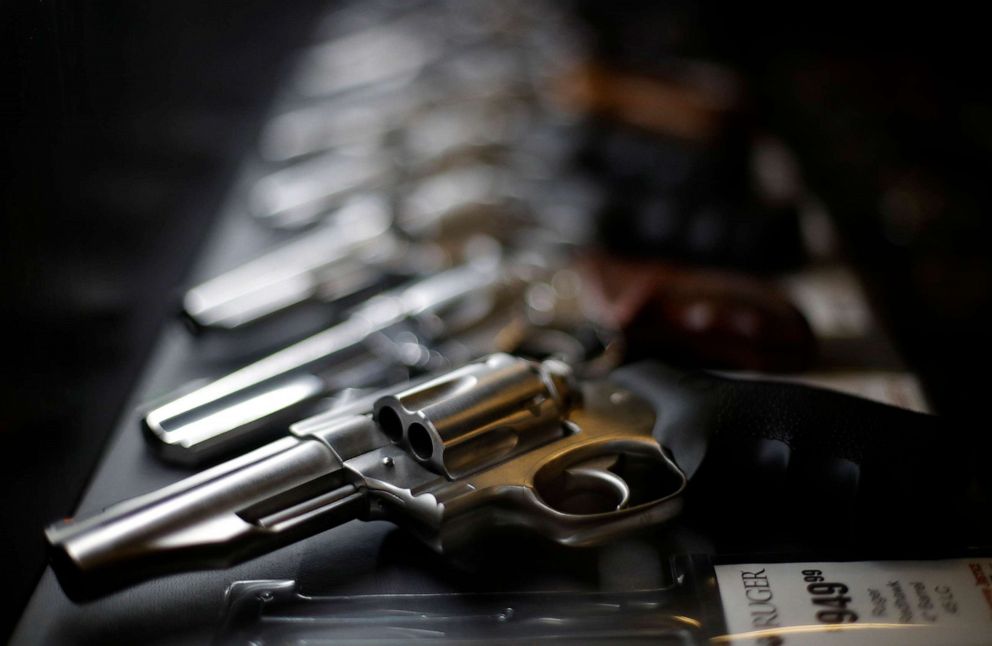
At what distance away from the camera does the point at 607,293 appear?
3.79ft

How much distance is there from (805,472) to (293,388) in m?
0.50

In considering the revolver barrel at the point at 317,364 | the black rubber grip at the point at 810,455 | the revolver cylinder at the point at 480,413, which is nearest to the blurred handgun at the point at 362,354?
the revolver barrel at the point at 317,364

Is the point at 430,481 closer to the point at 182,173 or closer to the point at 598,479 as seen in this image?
the point at 598,479

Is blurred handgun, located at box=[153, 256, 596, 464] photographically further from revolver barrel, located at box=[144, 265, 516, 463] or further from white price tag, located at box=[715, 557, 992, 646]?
white price tag, located at box=[715, 557, 992, 646]

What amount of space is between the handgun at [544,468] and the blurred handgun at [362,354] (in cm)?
15

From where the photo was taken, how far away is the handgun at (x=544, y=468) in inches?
26.2

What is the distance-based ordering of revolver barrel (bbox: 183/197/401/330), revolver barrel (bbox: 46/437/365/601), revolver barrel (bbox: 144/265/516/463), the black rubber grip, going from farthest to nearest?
1. revolver barrel (bbox: 183/197/401/330)
2. revolver barrel (bbox: 144/265/516/463)
3. the black rubber grip
4. revolver barrel (bbox: 46/437/365/601)

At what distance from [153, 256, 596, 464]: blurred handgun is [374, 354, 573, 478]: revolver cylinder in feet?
0.34

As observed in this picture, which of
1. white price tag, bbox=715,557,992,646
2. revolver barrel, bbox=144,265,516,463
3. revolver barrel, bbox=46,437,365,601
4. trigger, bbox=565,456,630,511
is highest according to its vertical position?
revolver barrel, bbox=46,437,365,601

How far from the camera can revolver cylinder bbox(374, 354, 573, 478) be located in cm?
73

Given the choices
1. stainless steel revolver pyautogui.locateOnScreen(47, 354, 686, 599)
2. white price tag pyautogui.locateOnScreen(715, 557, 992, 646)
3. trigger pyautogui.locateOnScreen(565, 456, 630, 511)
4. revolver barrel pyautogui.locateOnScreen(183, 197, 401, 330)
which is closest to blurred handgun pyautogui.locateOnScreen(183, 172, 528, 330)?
revolver barrel pyautogui.locateOnScreen(183, 197, 401, 330)

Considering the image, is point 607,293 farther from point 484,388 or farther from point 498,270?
point 484,388

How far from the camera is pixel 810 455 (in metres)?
0.73

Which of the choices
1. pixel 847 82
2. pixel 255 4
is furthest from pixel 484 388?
pixel 847 82
